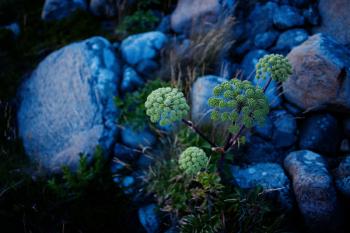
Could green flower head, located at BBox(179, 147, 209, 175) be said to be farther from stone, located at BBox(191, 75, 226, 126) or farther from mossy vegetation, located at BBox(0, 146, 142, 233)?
mossy vegetation, located at BBox(0, 146, 142, 233)

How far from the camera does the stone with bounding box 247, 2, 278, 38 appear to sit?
507cm

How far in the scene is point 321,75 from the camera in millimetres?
3926

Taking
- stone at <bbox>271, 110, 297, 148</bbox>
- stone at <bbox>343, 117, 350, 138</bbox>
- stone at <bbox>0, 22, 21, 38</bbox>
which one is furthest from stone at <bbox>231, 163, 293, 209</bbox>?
stone at <bbox>0, 22, 21, 38</bbox>

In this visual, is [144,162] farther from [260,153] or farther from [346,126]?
[346,126]

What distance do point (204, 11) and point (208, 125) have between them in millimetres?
1992

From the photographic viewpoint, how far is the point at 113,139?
4.49 meters

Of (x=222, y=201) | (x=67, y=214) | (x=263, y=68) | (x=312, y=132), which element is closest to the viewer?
(x=263, y=68)

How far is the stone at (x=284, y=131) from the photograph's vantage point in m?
4.21

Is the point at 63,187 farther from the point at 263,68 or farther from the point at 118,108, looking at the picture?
the point at 263,68

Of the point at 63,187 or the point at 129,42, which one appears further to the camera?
the point at 129,42

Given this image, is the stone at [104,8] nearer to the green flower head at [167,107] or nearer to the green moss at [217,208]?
the green moss at [217,208]

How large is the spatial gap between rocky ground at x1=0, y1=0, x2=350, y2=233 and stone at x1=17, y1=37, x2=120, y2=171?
0.05 feet

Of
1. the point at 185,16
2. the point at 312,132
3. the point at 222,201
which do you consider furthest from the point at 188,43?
the point at 222,201

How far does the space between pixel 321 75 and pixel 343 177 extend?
1.23 meters
